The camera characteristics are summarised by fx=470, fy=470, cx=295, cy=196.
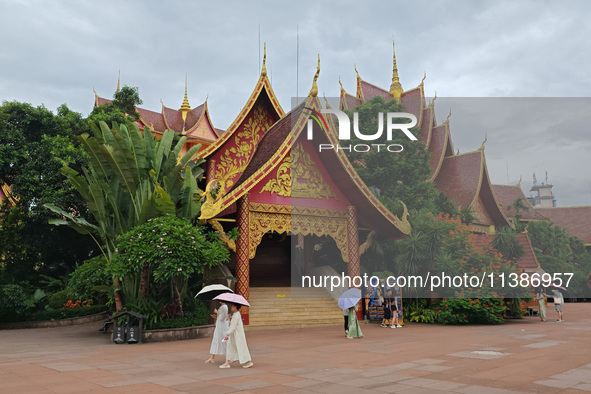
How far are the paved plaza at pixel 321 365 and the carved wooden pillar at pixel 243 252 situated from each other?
213 cm

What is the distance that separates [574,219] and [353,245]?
2751cm

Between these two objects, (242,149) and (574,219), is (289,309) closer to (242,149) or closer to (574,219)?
(242,149)

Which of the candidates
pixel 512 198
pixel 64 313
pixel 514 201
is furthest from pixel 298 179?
pixel 512 198

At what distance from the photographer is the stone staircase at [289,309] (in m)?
13.2

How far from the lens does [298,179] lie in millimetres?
14383

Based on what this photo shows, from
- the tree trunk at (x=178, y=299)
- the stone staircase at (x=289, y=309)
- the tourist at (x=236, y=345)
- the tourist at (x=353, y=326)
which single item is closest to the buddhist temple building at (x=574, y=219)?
the stone staircase at (x=289, y=309)

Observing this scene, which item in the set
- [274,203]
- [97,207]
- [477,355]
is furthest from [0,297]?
[477,355]

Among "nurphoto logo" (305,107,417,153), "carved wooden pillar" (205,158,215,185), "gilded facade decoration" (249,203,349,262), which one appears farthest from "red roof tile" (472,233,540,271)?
"carved wooden pillar" (205,158,215,185)

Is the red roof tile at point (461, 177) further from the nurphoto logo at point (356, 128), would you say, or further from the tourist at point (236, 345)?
the tourist at point (236, 345)

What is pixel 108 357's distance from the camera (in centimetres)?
799

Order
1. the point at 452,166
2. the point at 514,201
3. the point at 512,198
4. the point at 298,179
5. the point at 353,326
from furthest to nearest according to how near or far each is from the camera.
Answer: the point at 512,198
the point at 514,201
the point at 452,166
the point at 298,179
the point at 353,326

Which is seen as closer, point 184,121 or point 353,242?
point 353,242

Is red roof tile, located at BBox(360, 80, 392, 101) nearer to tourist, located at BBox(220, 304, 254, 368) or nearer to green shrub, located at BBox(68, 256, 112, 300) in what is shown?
green shrub, located at BBox(68, 256, 112, 300)

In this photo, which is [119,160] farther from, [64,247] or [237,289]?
[64,247]
